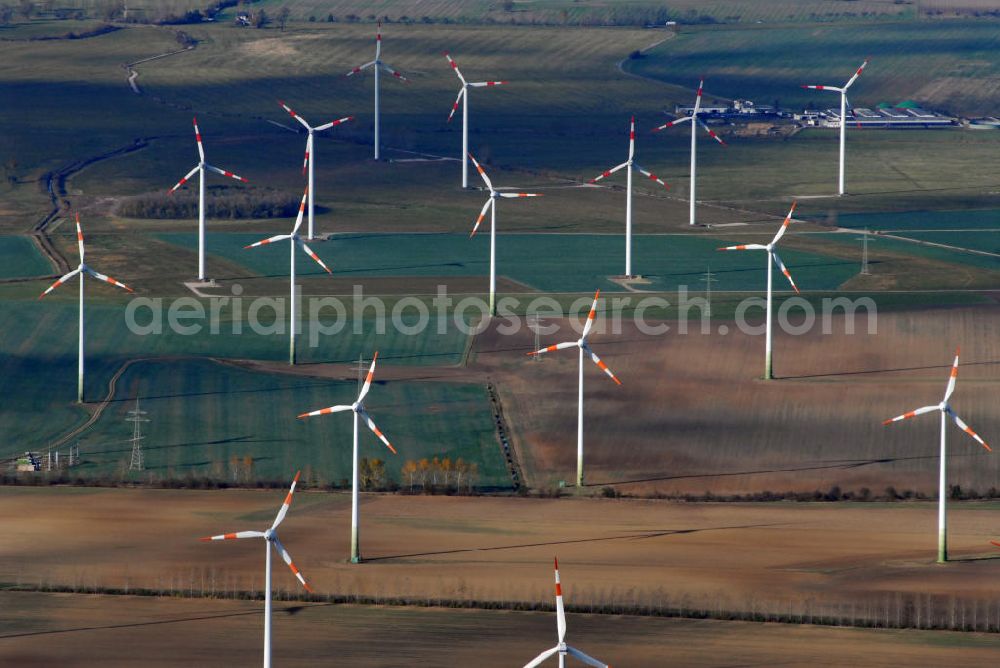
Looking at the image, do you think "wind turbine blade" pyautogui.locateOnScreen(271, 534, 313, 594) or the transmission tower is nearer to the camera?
"wind turbine blade" pyautogui.locateOnScreen(271, 534, 313, 594)

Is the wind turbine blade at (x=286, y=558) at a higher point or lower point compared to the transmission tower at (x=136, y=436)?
lower

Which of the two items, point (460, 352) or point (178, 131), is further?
point (178, 131)

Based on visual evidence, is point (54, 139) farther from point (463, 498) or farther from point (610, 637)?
point (610, 637)

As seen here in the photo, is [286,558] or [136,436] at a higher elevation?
[136,436]

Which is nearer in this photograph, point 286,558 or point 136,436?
point 286,558

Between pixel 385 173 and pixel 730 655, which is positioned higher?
pixel 385 173

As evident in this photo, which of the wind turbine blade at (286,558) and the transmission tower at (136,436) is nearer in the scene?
the wind turbine blade at (286,558)

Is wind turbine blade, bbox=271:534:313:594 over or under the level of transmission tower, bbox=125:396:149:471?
under

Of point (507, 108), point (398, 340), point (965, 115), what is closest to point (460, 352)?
point (398, 340)
